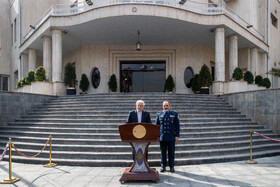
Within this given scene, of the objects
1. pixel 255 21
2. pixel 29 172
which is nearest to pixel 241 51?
pixel 255 21

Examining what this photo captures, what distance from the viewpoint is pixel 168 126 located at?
5.79 metres

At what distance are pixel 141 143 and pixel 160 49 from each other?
14034 mm

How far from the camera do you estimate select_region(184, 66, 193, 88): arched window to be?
1820 cm

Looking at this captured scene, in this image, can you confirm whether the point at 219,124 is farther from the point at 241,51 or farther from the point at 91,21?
the point at 241,51

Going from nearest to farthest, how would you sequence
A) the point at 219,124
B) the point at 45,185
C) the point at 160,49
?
the point at 45,185 < the point at 219,124 < the point at 160,49

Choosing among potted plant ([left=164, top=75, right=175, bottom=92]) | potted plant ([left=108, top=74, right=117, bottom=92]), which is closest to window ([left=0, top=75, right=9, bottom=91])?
potted plant ([left=108, top=74, right=117, bottom=92])

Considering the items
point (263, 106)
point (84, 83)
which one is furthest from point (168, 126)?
point (84, 83)

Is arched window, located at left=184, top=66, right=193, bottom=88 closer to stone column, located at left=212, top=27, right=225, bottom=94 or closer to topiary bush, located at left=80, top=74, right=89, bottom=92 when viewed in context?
stone column, located at left=212, top=27, right=225, bottom=94

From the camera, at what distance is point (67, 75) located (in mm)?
15984

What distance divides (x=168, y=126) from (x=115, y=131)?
2967mm

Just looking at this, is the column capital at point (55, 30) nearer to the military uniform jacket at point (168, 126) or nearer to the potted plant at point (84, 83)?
the potted plant at point (84, 83)

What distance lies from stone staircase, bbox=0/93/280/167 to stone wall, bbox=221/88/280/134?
282mm

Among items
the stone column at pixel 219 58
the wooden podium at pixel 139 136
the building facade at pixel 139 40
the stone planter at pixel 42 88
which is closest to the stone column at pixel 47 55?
the building facade at pixel 139 40

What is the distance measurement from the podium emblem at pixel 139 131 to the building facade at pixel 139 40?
933cm
